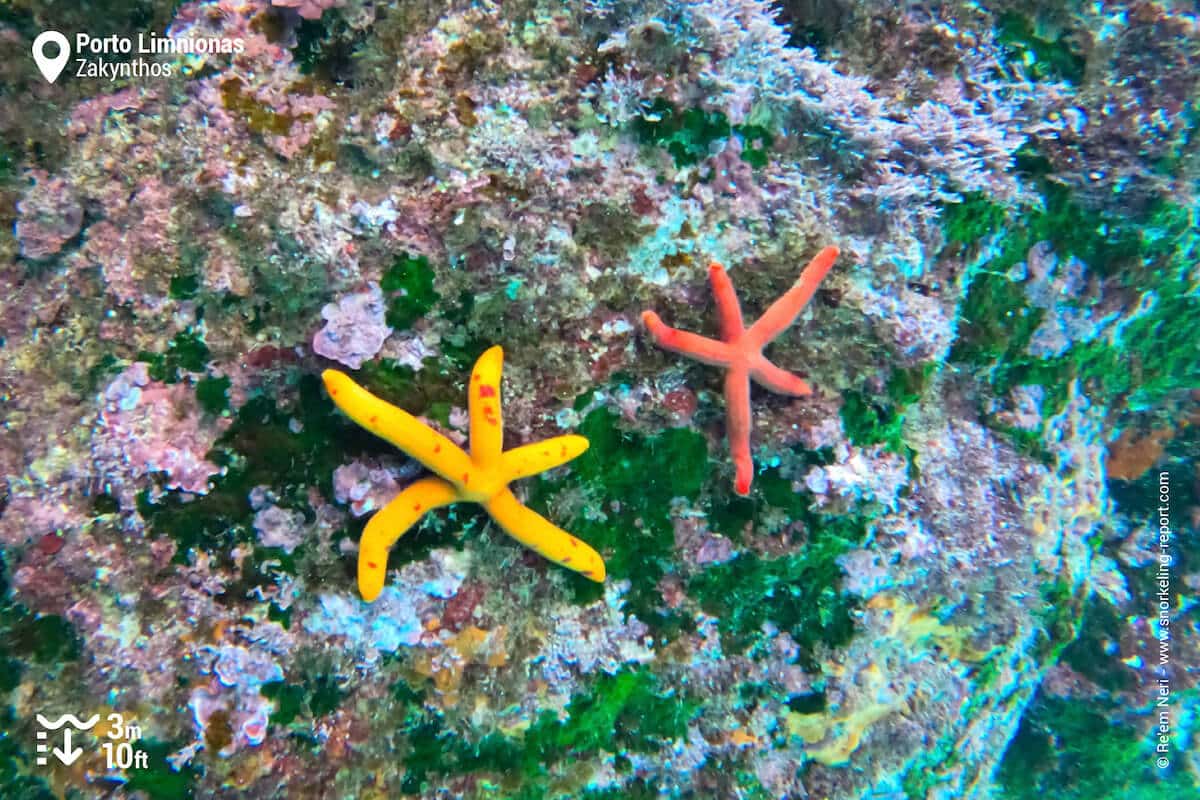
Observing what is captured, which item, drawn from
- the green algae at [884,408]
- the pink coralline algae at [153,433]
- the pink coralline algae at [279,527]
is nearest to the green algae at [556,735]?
the pink coralline algae at [279,527]

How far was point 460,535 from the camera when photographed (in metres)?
3.59

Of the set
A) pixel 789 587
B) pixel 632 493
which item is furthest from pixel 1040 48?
pixel 632 493

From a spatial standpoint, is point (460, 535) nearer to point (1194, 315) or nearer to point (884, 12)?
point (884, 12)

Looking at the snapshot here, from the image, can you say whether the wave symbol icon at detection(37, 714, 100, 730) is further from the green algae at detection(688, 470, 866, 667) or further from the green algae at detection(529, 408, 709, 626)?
the green algae at detection(688, 470, 866, 667)

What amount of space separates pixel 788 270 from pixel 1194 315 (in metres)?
5.22

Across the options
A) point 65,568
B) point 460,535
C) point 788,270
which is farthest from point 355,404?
point 788,270

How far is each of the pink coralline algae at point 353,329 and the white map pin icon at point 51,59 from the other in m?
1.81

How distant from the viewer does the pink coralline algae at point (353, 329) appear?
10.6 feet

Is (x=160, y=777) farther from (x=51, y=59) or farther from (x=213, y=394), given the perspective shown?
(x=51, y=59)

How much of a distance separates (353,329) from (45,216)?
5.45 ft

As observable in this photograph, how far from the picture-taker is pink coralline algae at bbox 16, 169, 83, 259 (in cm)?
324

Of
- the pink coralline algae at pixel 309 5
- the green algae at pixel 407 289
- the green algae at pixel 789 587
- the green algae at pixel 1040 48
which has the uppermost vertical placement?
the green algae at pixel 1040 48

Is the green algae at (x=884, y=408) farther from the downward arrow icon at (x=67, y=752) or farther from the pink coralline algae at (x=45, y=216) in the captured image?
the downward arrow icon at (x=67, y=752)

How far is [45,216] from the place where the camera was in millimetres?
3252
